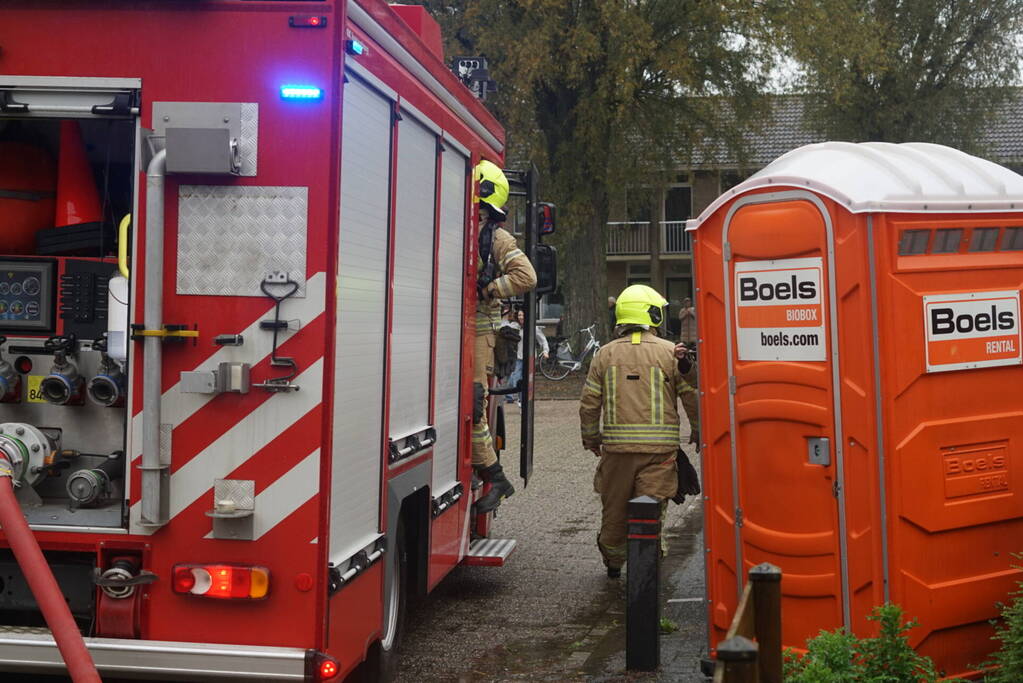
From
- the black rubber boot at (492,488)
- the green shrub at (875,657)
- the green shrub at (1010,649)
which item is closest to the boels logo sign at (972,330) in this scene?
the green shrub at (1010,649)

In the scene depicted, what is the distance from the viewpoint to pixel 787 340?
5.45 m

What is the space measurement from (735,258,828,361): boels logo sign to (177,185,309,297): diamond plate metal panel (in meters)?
2.08

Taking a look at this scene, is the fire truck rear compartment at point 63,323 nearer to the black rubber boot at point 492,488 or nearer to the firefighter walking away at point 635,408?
the black rubber boot at point 492,488

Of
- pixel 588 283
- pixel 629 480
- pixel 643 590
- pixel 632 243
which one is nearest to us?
pixel 643 590

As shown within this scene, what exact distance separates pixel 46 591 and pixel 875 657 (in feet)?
9.63

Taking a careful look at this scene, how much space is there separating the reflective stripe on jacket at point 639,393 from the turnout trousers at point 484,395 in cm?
60

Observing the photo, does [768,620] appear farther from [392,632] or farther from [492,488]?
[492,488]

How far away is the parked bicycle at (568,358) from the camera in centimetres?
2672

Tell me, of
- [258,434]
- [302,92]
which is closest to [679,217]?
[302,92]

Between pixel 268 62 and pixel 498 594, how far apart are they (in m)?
4.51

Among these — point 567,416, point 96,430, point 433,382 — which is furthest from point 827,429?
point 567,416

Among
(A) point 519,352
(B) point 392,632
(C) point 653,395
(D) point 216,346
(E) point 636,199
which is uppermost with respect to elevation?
(E) point 636,199

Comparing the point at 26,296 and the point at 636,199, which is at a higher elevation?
the point at 636,199

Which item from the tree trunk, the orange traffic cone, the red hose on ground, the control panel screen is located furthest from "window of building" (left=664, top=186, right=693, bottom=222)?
the red hose on ground
